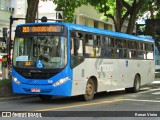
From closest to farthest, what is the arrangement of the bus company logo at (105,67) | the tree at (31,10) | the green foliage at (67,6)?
the bus company logo at (105,67) → the tree at (31,10) → the green foliage at (67,6)

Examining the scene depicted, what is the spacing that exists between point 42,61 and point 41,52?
35 cm

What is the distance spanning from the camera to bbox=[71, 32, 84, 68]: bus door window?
15.6 meters

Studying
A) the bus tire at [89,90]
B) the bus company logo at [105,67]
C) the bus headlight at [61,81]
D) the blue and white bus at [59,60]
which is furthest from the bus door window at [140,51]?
the bus headlight at [61,81]

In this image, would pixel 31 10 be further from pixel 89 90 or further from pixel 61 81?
pixel 61 81

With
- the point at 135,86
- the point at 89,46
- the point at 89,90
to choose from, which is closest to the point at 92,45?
the point at 89,46

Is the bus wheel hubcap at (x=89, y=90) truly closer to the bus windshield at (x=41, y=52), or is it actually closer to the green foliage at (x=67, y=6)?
the bus windshield at (x=41, y=52)

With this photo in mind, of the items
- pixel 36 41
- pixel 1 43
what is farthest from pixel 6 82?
pixel 1 43

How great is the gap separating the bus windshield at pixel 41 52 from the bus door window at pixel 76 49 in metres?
0.39

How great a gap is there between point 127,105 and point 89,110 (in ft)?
7.40

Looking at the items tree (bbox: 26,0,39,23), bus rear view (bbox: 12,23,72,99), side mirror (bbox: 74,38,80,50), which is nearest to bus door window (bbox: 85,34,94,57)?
A: side mirror (bbox: 74,38,80,50)

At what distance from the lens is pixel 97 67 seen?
57.7 feet

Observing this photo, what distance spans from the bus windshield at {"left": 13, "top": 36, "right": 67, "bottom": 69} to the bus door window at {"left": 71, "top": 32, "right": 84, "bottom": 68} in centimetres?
39

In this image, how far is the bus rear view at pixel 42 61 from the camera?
15266 mm

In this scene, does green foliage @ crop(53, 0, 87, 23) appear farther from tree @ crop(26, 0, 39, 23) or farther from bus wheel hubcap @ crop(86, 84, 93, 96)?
bus wheel hubcap @ crop(86, 84, 93, 96)
